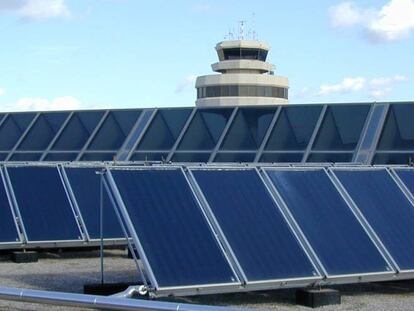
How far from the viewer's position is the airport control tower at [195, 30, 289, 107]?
10656 cm

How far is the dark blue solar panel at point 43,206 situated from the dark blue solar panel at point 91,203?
0.27 metres

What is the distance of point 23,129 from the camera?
Answer: 2855 cm

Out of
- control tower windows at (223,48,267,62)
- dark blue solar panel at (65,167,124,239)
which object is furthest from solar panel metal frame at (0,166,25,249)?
control tower windows at (223,48,267,62)

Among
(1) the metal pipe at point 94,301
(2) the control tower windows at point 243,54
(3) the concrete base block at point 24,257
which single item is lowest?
(1) the metal pipe at point 94,301

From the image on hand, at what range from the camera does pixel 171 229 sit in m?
10.4

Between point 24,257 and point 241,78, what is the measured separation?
91.7 meters

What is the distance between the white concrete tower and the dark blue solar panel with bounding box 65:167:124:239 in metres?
89.8

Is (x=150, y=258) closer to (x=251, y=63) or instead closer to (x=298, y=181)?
(x=298, y=181)

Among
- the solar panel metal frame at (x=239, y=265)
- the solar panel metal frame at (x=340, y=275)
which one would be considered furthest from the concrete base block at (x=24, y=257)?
the solar panel metal frame at (x=340, y=275)

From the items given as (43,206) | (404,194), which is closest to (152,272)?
(404,194)

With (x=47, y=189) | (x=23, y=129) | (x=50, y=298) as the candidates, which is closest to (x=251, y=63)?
(x=23, y=129)

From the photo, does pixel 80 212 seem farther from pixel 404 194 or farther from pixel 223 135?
pixel 223 135

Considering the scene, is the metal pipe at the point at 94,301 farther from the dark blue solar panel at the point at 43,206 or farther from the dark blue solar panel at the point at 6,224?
the dark blue solar panel at the point at 43,206

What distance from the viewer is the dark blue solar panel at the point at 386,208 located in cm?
1155
